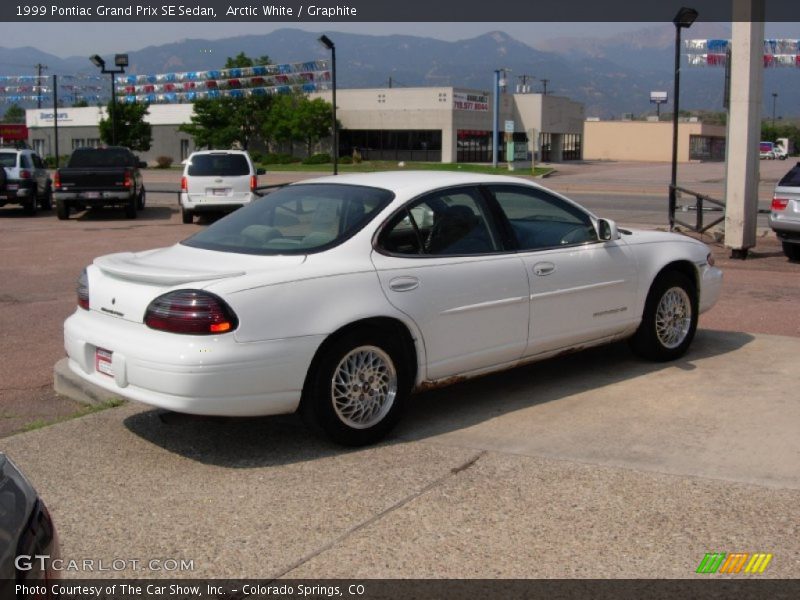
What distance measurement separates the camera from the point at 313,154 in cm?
7506

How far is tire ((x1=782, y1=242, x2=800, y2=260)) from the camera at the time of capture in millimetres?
14344

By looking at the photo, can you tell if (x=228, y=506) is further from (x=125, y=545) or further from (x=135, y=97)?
(x=135, y=97)

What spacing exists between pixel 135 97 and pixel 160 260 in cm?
7876

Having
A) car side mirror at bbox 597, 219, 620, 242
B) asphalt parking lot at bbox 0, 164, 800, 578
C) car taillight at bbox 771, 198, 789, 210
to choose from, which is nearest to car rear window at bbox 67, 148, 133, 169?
car taillight at bbox 771, 198, 789, 210

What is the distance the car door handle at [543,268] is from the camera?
248 inches

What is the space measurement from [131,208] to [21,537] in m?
21.6

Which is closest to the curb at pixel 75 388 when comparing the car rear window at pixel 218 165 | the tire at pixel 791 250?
the tire at pixel 791 250

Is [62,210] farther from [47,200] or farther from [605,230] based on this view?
[605,230]

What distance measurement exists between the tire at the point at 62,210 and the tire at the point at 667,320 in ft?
60.1

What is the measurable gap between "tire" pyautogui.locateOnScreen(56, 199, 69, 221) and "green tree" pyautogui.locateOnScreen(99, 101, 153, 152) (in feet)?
164

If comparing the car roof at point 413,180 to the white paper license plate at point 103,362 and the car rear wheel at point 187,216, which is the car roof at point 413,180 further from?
the car rear wheel at point 187,216

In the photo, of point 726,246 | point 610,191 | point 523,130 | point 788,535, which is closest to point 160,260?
point 788,535

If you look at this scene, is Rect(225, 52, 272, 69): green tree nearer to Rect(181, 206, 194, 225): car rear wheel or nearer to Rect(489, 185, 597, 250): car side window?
Rect(181, 206, 194, 225): car rear wheel

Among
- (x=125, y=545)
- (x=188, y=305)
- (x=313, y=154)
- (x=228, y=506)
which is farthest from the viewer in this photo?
(x=313, y=154)
